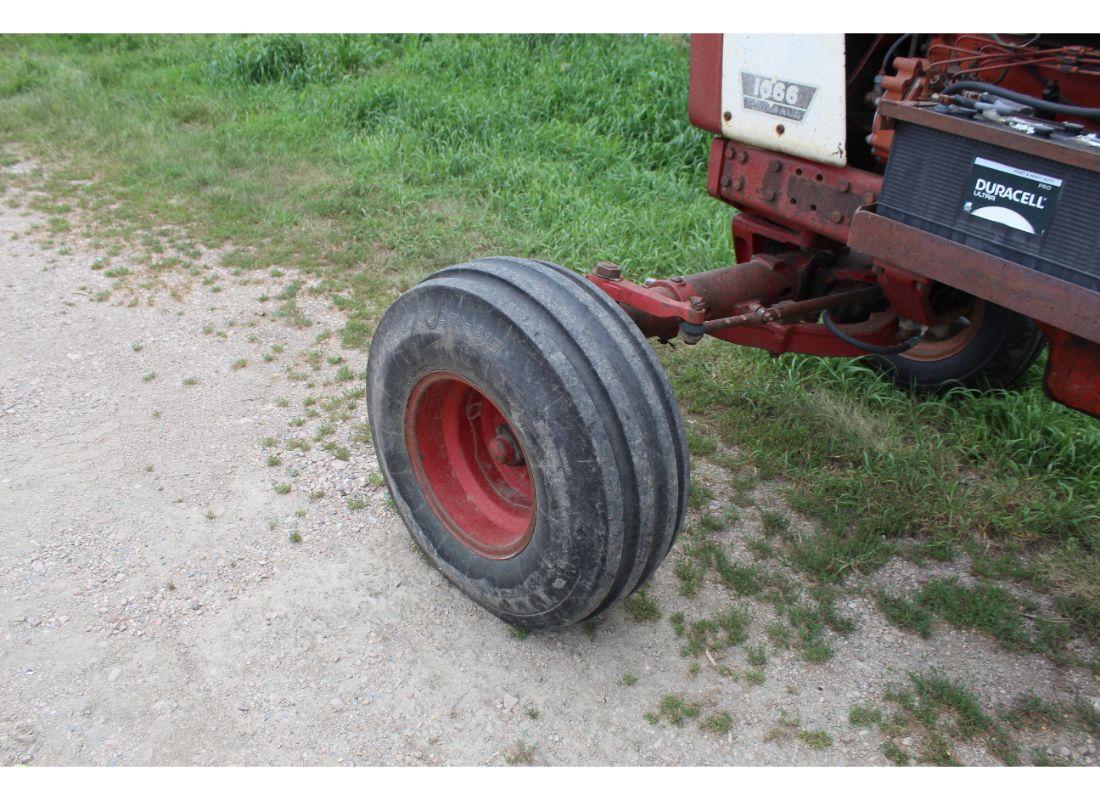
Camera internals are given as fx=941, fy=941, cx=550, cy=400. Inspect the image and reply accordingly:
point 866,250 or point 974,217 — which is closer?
point 974,217

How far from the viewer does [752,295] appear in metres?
3.24

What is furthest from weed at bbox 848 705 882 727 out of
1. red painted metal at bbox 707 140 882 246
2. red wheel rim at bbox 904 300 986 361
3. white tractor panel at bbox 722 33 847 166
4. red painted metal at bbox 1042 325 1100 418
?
red wheel rim at bbox 904 300 986 361

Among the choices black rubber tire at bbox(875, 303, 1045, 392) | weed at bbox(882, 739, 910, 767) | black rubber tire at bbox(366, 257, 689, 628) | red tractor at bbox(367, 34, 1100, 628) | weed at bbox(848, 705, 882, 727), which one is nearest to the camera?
red tractor at bbox(367, 34, 1100, 628)

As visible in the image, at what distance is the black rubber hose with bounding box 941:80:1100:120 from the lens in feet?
7.24

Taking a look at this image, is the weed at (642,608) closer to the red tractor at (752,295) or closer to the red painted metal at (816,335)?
the red tractor at (752,295)

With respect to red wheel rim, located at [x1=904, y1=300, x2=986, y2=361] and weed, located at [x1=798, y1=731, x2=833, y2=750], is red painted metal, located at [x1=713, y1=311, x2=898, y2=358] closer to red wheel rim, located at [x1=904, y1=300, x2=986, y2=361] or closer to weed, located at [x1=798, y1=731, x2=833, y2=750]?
red wheel rim, located at [x1=904, y1=300, x2=986, y2=361]

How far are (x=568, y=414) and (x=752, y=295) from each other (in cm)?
114

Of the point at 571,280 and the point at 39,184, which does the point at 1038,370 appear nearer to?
the point at 571,280

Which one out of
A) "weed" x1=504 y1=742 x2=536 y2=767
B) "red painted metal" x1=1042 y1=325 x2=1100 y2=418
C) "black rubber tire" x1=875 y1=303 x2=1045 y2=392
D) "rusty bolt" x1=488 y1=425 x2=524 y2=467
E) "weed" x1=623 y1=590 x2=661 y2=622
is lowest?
"weed" x1=504 y1=742 x2=536 y2=767

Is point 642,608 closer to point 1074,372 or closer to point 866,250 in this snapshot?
point 866,250

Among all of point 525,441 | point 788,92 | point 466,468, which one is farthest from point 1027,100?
point 466,468

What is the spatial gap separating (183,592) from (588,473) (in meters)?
1.51

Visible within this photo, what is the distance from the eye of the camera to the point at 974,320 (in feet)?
12.4

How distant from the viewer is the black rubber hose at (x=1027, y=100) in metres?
2.21
